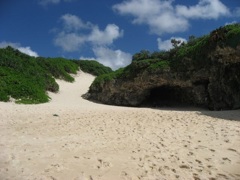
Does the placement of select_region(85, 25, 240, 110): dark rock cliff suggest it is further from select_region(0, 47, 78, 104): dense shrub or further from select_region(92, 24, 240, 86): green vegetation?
select_region(0, 47, 78, 104): dense shrub

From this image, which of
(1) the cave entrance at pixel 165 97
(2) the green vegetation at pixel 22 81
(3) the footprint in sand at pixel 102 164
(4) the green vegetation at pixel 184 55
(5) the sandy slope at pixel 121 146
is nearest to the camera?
(5) the sandy slope at pixel 121 146

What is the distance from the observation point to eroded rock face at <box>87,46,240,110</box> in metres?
14.2

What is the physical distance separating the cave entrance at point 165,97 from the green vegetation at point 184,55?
1465mm

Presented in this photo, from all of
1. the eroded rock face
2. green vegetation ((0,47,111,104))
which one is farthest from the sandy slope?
green vegetation ((0,47,111,104))

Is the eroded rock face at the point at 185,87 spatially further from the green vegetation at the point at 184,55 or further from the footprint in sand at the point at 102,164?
the footprint in sand at the point at 102,164

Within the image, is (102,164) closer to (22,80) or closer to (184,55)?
(184,55)

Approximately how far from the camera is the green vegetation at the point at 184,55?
1415cm

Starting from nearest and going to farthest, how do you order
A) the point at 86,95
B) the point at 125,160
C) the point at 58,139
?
the point at 125,160 < the point at 58,139 < the point at 86,95

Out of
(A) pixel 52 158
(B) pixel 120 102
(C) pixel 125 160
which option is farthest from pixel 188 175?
(B) pixel 120 102

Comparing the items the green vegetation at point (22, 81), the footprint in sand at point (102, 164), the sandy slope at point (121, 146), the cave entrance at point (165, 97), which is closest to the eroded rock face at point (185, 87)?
the cave entrance at point (165, 97)

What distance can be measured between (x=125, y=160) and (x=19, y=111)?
8.31 m

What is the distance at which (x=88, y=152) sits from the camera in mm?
7938

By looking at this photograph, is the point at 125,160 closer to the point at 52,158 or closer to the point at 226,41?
the point at 52,158

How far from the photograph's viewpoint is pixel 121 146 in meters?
8.40
